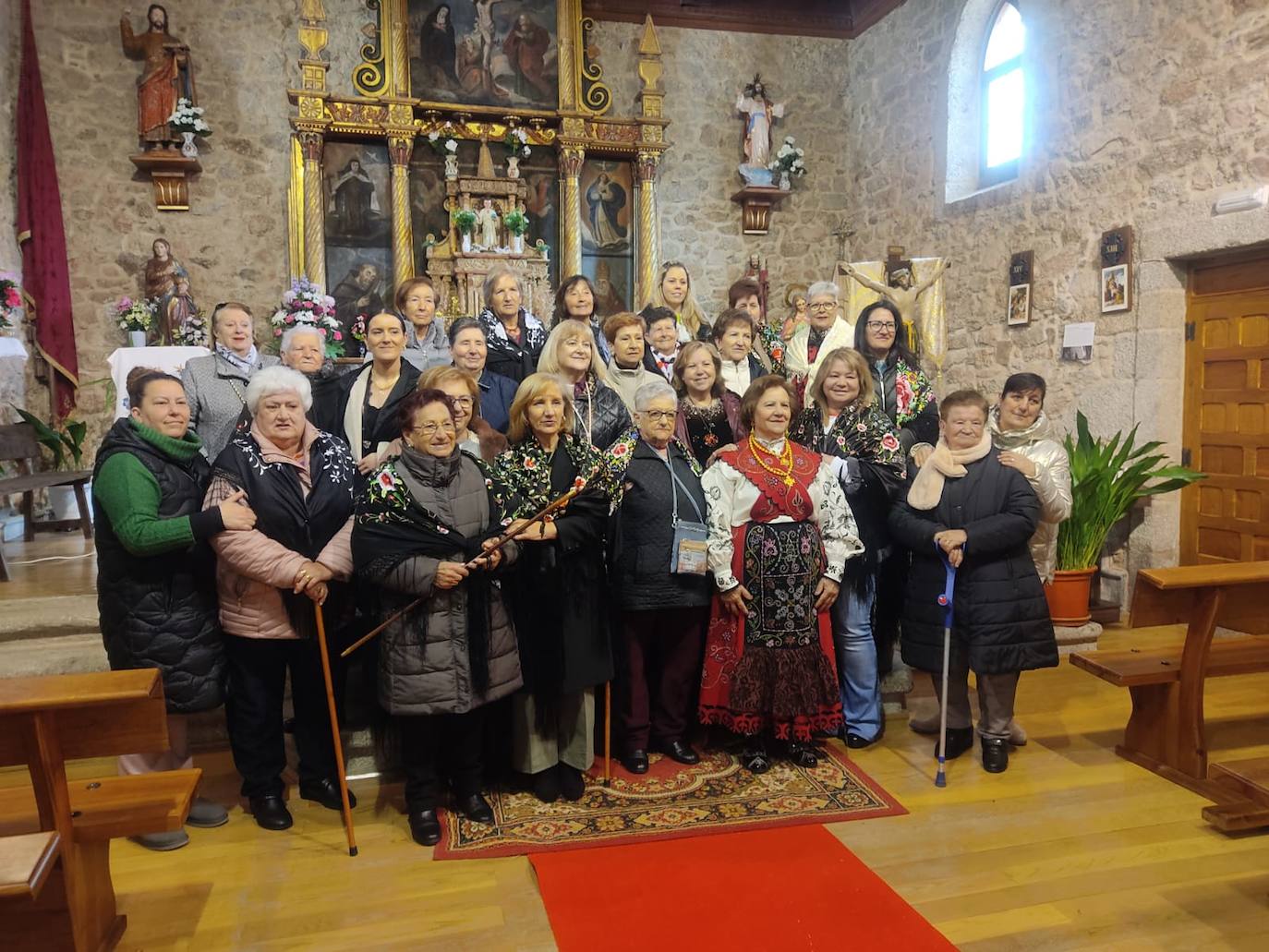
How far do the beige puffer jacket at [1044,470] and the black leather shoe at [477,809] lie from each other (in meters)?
2.39

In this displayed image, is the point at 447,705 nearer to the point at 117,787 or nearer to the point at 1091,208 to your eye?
the point at 117,787

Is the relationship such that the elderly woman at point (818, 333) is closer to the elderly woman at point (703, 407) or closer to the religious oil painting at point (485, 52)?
the elderly woman at point (703, 407)

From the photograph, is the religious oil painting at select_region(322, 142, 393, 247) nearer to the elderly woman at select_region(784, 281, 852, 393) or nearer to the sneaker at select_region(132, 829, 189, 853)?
the elderly woman at select_region(784, 281, 852, 393)

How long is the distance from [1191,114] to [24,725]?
6.70 m

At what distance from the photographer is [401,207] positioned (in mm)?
8812

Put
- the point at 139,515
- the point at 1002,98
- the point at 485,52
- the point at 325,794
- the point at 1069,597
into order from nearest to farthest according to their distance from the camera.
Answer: the point at 139,515, the point at 325,794, the point at 1069,597, the point at 1002,98, the point at 485,52

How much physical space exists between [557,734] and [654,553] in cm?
76

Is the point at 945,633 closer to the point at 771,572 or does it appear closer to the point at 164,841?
the point at 771,572

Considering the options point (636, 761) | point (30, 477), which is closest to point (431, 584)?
point (636, 761)

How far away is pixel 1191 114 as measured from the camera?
554cm

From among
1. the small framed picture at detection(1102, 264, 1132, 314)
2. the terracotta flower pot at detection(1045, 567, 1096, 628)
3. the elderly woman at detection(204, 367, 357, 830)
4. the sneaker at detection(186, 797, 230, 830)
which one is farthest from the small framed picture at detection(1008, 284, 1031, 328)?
the sneaker at detection(186, 797, 230, 830)

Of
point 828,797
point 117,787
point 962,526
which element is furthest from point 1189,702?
point 117,787

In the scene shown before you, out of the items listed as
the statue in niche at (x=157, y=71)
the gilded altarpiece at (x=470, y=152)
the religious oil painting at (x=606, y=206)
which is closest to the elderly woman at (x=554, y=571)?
the gilded altarpiece at (x=470, y=152)

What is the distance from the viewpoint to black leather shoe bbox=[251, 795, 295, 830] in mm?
3061
